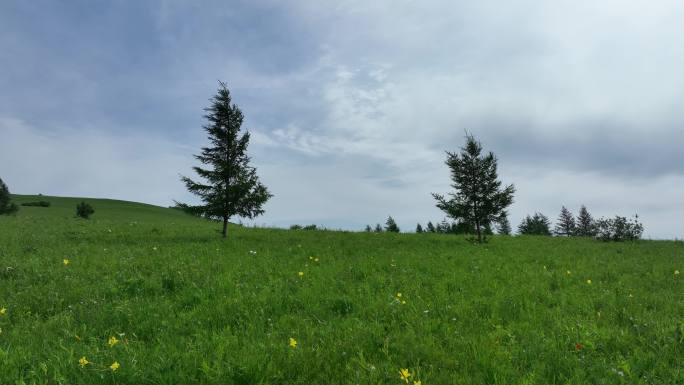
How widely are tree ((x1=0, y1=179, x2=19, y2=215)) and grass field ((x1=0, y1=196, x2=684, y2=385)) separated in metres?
64.7

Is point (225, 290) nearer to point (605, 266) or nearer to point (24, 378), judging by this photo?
point (24, 378)

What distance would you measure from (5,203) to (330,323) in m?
81.7

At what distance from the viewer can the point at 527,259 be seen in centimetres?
1435

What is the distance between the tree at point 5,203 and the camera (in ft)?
202

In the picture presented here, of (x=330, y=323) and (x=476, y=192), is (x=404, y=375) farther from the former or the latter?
(x=476, y=192)

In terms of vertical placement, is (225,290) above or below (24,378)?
above

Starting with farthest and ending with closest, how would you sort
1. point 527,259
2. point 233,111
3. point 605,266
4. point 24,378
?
point 233,111 → point 527,259 → point 605,266 → point 24,378

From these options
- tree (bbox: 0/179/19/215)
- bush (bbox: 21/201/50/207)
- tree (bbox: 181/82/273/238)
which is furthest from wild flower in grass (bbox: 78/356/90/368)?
bush (bbox: 21/201/50/207)

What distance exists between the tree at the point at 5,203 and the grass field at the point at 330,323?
64.7 m

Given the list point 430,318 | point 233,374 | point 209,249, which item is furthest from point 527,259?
point 233,374

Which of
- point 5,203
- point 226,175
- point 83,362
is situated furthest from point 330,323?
point 5,203

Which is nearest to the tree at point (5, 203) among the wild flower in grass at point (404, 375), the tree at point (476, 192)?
the tree at point (476, 192)

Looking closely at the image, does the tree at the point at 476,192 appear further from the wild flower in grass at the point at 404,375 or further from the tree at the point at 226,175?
the wild flower in grass at the point at 404,375

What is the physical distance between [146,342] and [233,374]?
79.5 inches
